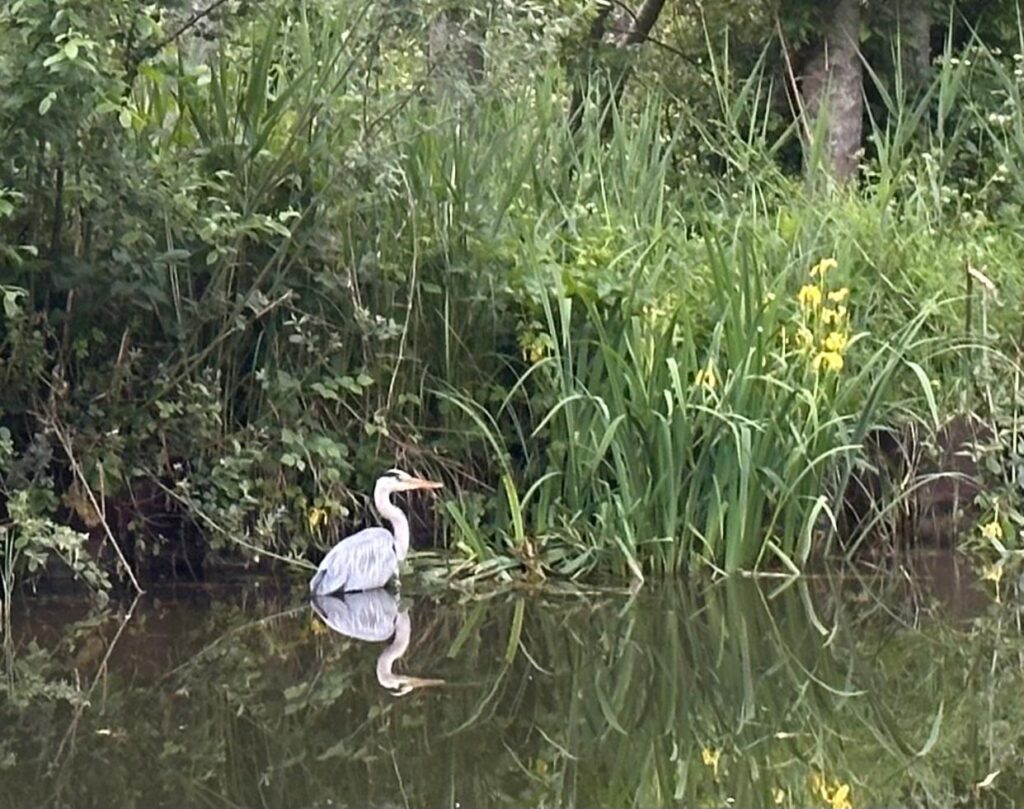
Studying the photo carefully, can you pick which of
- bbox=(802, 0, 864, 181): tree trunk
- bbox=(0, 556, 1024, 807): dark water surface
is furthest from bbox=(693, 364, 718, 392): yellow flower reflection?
bbox=(802, 0, 864, 181): tree trunk

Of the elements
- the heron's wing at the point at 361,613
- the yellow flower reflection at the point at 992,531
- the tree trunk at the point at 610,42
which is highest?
the tree trunk at the point at 610,42

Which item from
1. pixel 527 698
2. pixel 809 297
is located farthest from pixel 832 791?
pixel 809 297

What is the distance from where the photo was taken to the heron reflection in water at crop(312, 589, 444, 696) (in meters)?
6.18

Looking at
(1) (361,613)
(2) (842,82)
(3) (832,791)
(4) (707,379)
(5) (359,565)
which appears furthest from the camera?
(2) (842,82)

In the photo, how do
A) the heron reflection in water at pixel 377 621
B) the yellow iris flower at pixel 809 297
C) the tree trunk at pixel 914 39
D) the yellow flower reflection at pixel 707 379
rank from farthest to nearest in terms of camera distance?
the tree trunk at pixel 914 39, the yellow iris flower at pixel 809 297, the yellow flower reflection at pixel 707 379, the heron reflection in water at pixel 377 621

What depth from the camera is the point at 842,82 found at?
10812 mm

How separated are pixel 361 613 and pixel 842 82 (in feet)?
16.9

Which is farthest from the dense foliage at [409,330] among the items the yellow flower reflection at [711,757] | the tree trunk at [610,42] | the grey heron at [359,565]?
the yellow flower reflection at [711,757]

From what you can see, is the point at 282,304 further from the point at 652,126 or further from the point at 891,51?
the point at 891,51

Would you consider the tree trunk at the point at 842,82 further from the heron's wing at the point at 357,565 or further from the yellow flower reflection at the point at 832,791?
the yellow flower reflection at the point at 832,791

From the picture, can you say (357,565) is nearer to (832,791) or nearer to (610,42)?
(832,791)

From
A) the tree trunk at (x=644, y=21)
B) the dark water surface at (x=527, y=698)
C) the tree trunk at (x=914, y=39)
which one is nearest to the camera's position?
the dark water surface at (x=527, y=698)

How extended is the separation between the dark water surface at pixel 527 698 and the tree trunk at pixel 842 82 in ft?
12.5

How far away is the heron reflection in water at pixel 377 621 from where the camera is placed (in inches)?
243
